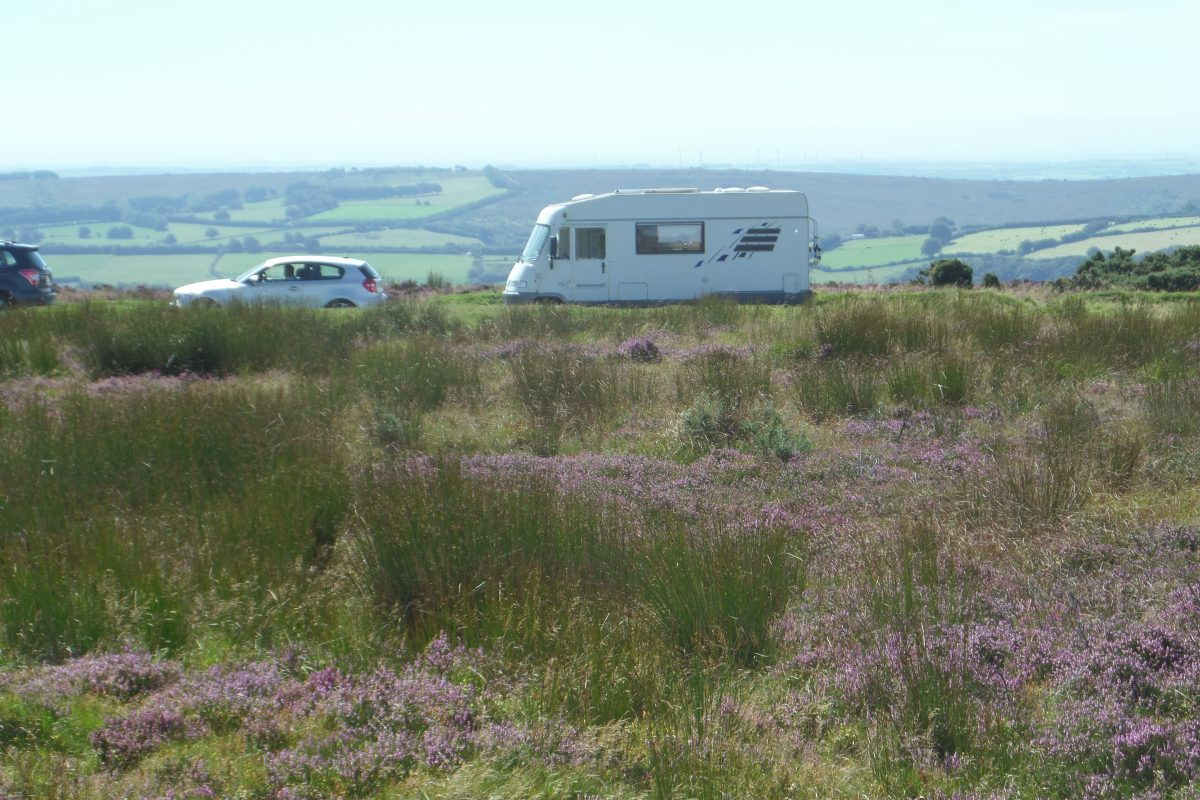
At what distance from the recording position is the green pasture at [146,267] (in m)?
60.9

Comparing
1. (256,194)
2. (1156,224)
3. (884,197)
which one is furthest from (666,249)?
(256,194)

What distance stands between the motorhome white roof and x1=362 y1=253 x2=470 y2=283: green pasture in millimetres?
29785

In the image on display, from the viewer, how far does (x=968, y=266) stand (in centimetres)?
2903

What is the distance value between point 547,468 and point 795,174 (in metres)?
101

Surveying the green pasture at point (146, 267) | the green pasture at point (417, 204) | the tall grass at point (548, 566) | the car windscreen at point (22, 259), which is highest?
the green pasture at point (417, 204)

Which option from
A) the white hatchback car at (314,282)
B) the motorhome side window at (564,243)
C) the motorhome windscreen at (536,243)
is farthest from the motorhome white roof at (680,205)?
the white hatchback car at (314,282)

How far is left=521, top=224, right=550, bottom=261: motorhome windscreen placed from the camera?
24719 millimetres

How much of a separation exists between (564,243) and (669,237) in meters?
2.47

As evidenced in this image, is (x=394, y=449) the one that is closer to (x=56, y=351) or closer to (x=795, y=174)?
(x=56, y=351)

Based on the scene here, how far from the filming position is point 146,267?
6600 centimetres

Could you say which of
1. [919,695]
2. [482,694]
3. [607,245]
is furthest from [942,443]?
[607,245]

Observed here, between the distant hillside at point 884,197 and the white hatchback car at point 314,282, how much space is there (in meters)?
51.4

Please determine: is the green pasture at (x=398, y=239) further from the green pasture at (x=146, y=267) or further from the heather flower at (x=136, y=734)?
the heather flower at (x=136, y=734)

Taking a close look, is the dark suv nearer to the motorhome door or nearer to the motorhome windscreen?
the motorhome windscreen
